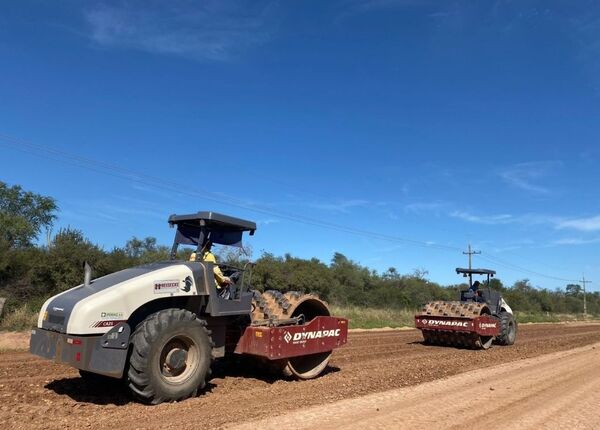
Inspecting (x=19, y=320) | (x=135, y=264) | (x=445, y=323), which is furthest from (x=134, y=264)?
(x=445, y=323)

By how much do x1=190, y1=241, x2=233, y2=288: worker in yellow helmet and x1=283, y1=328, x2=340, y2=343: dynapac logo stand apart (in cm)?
131

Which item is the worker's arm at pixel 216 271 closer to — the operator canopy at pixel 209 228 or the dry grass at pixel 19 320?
the operator canopy at pixel 209 228

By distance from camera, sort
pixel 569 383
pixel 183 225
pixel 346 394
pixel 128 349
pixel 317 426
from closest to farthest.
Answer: pixel 317 426
pixel 128 349
pixel 346 394
pixel 183 225
pixel 569 383

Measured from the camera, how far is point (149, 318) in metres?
6.57

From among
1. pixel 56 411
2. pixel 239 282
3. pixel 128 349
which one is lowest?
pixel 56 411

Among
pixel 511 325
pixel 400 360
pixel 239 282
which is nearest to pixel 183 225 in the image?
pixel 239 282

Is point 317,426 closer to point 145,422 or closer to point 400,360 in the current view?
point 145,422

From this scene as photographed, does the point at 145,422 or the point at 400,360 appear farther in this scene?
the point at 400,360

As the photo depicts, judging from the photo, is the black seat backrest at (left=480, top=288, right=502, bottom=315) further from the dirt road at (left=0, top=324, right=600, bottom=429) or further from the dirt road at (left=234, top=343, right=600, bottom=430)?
the dirt road at (left=234, top=343, right=600, bottom=430)

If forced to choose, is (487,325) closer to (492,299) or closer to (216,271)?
(492,299)

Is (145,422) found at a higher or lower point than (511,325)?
lower

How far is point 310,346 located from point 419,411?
100 inches

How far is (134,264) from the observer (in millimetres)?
23766

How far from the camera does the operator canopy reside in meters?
7.88
